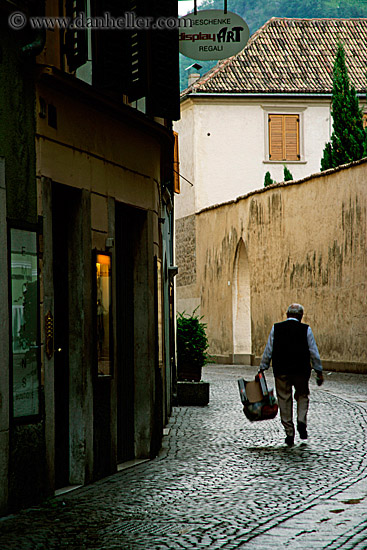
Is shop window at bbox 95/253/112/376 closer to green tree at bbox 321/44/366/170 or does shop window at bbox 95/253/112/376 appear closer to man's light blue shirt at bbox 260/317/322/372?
man's light blue shirt at bbox 260/317/322/372

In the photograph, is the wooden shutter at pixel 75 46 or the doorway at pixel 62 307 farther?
the doorway at pixel 62 307

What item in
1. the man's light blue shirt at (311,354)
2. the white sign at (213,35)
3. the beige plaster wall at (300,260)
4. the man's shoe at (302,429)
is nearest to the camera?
the white sign at (213,35)

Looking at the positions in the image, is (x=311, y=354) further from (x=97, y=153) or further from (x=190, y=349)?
(x=190, y=349)

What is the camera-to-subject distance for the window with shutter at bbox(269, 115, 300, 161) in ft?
129

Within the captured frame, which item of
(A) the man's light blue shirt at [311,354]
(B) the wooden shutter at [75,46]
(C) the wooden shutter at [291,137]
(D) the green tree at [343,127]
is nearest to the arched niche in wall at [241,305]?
(D) the green tree at [343,127]

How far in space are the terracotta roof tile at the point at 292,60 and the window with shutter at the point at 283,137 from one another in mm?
1079

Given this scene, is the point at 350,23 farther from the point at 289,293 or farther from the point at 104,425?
the point at 104,425

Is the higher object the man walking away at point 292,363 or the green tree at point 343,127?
the green tree at point 343,127

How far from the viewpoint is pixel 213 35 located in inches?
468

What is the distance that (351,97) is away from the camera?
3459 cm

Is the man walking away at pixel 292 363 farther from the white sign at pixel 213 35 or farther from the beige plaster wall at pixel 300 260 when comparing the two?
the beige plaster wall at pixel 300 260

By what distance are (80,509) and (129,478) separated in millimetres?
1731

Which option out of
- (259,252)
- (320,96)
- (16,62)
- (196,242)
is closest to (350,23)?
(320,96)

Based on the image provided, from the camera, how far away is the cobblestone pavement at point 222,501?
6.47 metres
